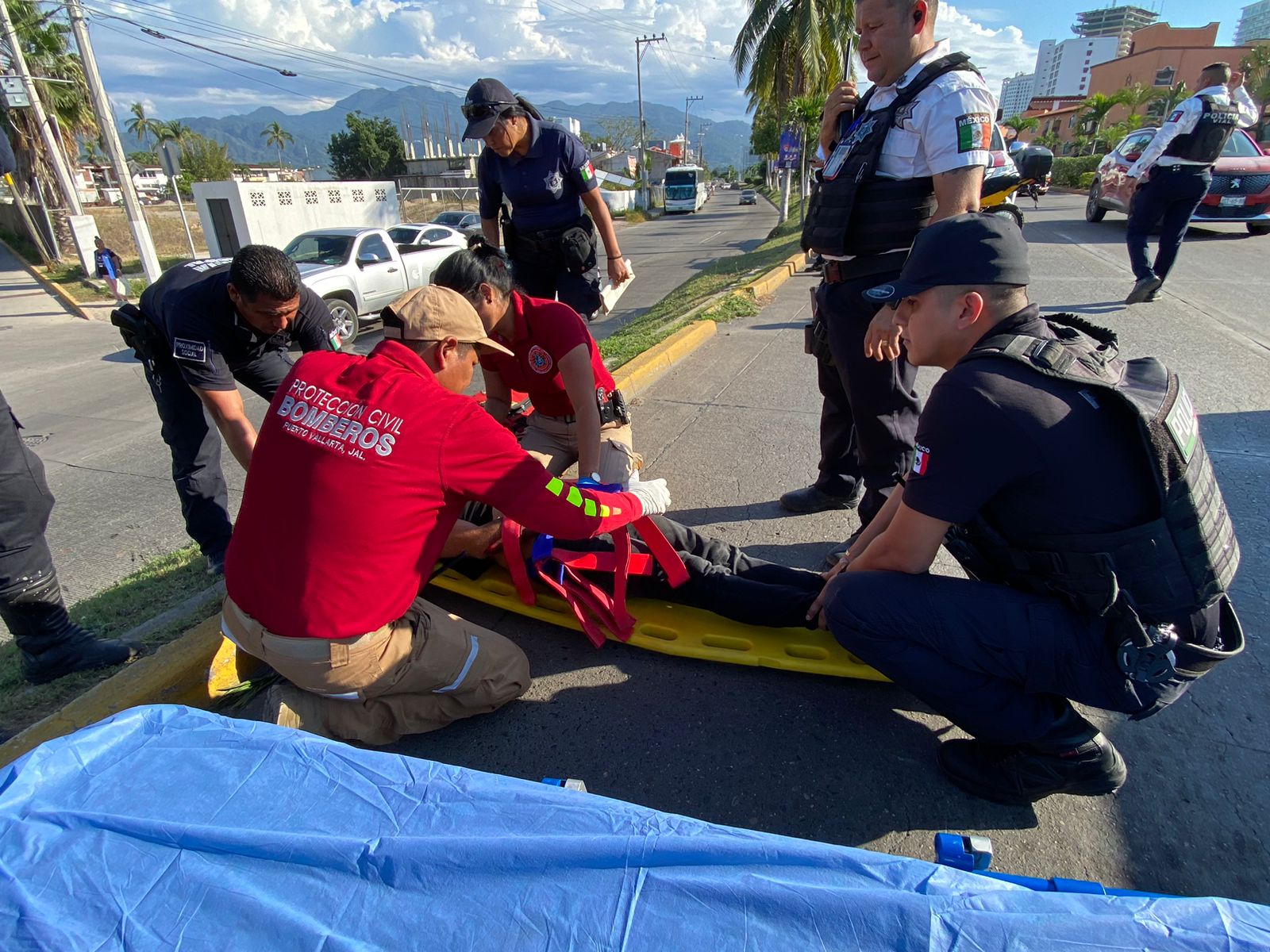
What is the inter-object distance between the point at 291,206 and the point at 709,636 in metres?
23.1

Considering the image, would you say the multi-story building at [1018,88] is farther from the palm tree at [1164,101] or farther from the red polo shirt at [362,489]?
the red polo shirt at [362,489]

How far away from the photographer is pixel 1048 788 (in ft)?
5.60

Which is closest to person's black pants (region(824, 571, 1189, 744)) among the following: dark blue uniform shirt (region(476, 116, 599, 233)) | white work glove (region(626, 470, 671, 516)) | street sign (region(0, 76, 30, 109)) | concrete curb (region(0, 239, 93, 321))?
white work glove (region(626, 470, 671, 516))

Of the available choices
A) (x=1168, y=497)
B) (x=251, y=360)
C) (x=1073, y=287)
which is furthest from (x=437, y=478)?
(x=1073, y=287)

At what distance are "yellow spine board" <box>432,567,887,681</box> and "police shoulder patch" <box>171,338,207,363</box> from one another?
143 cm

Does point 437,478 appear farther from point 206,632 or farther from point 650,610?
point 206,632

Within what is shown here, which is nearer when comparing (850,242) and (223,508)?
(850,242)

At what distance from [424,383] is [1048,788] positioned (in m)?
1.89

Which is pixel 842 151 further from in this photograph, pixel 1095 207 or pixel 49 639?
pixel 1095 207

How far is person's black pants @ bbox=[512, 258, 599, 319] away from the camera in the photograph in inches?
160

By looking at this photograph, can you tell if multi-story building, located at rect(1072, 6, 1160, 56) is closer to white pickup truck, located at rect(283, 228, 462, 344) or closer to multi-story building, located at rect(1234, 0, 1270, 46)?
multi-story building, located at rect(1234, 0, 1270, 46)

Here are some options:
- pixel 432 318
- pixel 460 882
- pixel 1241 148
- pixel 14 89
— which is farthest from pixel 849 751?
pixel 14 89

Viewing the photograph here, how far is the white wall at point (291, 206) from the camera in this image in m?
19.0

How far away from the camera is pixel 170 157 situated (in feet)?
41.5
